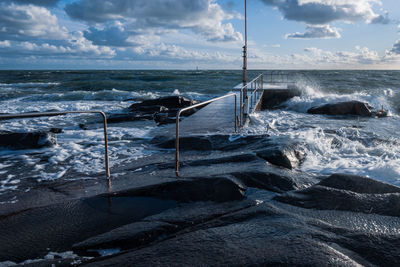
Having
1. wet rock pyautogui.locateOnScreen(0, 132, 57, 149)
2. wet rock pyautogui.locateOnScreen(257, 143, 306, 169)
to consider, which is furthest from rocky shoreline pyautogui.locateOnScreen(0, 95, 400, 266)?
wet rock pyautogui.locateOnScreen(0, 132, 57, 149)

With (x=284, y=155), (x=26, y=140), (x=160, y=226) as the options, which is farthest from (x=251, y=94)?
(x=160, y=226)

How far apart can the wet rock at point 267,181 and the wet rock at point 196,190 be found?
274 mm

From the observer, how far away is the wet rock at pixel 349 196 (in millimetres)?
2869

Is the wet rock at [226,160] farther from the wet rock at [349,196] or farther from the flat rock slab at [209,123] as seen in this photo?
the flat rock slab at [209,123]

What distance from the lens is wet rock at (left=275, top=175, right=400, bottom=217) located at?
2869 mm

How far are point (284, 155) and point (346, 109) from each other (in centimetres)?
1044

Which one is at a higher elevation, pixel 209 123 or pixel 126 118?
pixel 209 123

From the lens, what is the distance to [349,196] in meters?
3.04

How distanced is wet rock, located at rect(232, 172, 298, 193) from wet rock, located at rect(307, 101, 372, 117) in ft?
36.3

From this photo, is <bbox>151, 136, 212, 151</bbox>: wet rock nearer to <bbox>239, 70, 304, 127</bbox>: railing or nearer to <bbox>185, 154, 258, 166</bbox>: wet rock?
<bbox>185, 154, 258, 166</bbox>: wet rock

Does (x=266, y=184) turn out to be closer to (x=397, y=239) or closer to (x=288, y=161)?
(x=288, y=161)

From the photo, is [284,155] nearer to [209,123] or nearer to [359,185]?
[359,185]

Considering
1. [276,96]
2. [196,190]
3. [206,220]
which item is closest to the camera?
[206,220]

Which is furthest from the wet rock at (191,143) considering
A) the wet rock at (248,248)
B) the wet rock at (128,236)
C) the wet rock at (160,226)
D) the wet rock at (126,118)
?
the wet rock at (126,118)
